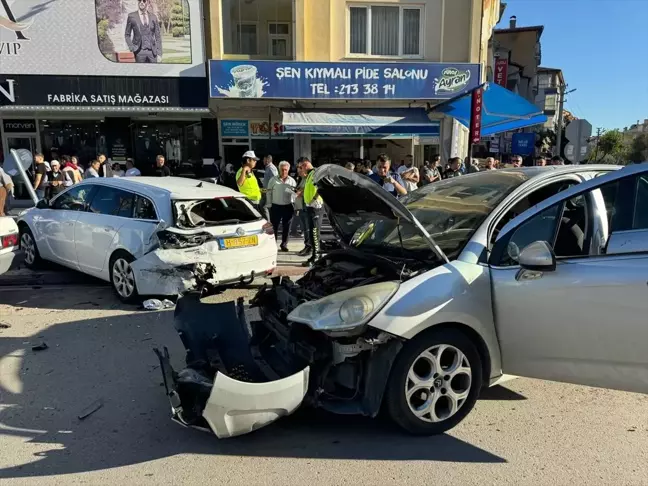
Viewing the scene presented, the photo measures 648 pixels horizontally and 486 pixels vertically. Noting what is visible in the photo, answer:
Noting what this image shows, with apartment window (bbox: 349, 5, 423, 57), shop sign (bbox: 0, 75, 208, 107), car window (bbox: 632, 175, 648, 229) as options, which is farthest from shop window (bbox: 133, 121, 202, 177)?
car window (bbox: 632, 175, 648, 229)

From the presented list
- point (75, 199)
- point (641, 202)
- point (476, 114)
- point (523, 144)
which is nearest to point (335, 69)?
point (476, 114)

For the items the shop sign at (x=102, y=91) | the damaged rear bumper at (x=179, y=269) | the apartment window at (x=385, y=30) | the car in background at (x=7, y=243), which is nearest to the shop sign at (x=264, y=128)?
the shop sign at (x=102, y=91)

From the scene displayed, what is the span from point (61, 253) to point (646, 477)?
723 centimetres

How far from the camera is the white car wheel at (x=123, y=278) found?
6133 mm

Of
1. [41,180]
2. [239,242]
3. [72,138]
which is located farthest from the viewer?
[72,138]

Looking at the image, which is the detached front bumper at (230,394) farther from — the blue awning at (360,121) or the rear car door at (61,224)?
the blue awning at (360,121)

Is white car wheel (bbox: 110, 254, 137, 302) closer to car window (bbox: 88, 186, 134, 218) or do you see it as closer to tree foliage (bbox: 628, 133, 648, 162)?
car window (bbox: 88, 186, 134, 218)

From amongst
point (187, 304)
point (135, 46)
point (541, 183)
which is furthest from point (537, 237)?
point (135, 46)

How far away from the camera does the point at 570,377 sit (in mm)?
3127

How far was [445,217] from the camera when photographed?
390 centimetres

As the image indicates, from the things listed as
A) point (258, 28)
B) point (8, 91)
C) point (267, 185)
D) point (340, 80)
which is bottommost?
point (267, 185)

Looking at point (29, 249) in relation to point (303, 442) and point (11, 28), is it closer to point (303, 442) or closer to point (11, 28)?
point (303, 442)

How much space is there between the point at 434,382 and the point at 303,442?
2.98 feet

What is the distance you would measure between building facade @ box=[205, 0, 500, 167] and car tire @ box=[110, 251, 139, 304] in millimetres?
8159
